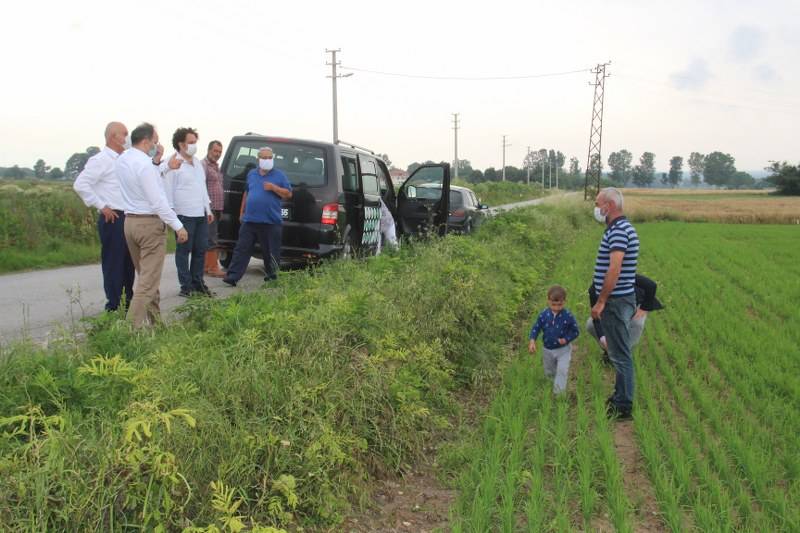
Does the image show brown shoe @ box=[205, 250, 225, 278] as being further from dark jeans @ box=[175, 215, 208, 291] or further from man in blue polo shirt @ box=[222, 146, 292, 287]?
dark jeans @ box=[175, 215, 208, 291]

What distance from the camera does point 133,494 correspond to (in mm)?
2797

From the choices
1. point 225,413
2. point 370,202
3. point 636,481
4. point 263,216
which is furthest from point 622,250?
point 370,202

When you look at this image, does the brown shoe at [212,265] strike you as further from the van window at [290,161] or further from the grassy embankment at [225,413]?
the grassy embankment at [225,413]

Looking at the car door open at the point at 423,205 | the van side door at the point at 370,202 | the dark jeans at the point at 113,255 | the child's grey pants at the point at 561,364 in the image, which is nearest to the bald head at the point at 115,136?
the dark jeans at the point at 113,255

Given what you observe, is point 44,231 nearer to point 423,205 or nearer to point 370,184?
point 370,184

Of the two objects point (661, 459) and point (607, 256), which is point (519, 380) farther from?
point (661, 459)

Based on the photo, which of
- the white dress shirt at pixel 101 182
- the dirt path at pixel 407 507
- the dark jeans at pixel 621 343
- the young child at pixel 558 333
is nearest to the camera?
the dirt path at pixel 407 507

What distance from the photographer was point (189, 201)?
26.6ft

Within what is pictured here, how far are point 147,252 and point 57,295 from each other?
12.4 ft

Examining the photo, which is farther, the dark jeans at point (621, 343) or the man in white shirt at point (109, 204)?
the man in white shirt at point (109, 204)

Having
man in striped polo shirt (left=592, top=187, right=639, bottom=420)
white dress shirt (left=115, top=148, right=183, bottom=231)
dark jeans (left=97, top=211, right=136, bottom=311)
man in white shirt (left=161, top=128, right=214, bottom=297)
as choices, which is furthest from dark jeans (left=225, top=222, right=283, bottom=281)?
man in striped polo shirt (left=592, top=187, right=639, bottom=420)

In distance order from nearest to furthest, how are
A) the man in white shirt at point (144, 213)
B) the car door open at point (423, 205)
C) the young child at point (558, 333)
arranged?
the young child at point (558, 333)
the man in white shirt at point (144, 213)
the car door open at point (423, 205)

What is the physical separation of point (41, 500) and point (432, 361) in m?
3.53

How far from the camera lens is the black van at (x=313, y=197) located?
9922 millimetres
